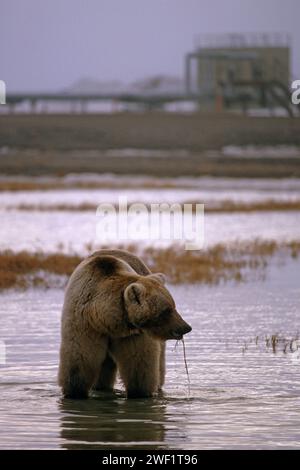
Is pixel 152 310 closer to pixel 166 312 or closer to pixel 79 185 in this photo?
pixel 166 312

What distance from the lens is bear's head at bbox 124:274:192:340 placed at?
873cm

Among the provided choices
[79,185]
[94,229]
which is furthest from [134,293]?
[79,185]

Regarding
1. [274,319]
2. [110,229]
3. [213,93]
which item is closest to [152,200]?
[110,229]

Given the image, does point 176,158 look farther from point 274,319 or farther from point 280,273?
point 274,319

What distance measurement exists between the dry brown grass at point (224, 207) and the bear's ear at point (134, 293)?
22475mm

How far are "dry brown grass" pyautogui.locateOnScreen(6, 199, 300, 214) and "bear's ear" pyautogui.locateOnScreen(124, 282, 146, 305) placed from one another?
73.7 ft

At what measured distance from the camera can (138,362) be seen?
30.4 feet

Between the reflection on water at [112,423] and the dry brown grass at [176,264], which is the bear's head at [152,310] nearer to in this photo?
the reflection on water at [112,423]

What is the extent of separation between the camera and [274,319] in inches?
549

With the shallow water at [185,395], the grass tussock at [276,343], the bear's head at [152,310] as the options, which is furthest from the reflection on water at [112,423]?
the grass tussock at [276,343]

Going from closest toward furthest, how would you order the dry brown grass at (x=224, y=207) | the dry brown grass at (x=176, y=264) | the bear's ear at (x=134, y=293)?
the bear's ear at (x=134, y=293), the dry brown grass at (x=176, y=264), the dry brown grass at (x=224, y=207)

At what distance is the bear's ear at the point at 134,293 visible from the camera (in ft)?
28.5

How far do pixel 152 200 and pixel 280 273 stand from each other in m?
17.9

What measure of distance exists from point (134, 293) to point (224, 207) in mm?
23607
